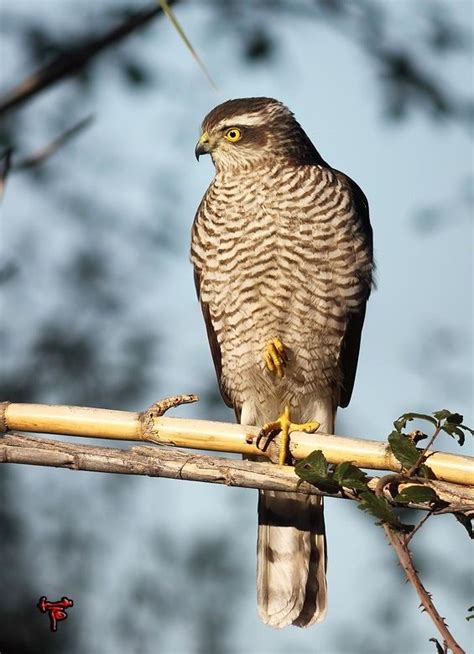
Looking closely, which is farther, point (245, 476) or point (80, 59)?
point (245, 476)

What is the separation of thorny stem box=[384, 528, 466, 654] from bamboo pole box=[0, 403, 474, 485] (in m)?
0.51

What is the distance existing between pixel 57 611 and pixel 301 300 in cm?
160

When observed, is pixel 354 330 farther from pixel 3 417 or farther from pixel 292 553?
pixel 3 417

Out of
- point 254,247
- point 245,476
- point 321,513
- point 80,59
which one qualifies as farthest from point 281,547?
point 80,59

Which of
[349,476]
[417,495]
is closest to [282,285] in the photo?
[349,476]

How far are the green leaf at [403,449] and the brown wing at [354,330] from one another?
172 cm

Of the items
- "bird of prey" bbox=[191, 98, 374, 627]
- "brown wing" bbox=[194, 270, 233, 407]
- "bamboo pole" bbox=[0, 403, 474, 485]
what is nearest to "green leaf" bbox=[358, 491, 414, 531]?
"bamboo pole" bbox=[0, 403, 474, 485]

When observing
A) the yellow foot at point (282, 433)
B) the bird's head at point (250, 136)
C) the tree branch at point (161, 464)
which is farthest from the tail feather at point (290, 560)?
the bird's head at point (250, 136)

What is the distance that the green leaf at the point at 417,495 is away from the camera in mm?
2850

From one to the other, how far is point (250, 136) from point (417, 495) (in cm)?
234

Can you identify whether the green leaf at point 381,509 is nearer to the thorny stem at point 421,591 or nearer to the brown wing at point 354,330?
the thorny stem at point 421,591

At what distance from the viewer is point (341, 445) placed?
3.23 metres

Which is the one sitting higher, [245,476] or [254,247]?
[254,247]

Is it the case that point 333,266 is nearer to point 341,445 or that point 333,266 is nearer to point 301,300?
point 301,300
